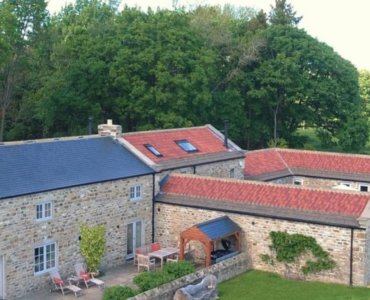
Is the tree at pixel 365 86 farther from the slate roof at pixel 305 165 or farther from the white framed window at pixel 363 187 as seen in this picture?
the white framed window at pixel 363 187

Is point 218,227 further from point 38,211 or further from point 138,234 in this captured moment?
point 38,211

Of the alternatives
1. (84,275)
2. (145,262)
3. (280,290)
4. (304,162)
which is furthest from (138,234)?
(304,162)

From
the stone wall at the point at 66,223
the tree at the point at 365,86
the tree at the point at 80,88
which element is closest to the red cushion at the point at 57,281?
the stone wall at the point at 66,223

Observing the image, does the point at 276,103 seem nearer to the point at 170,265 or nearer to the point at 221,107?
the point at 221,107

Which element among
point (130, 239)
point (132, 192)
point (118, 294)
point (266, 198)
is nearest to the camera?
point (118, 294)

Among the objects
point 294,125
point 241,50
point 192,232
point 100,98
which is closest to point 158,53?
point 100,98

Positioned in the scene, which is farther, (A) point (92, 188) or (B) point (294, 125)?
(B) point (294, 125)

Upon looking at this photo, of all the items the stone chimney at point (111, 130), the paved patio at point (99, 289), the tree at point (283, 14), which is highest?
the tree at point (283, 14)
